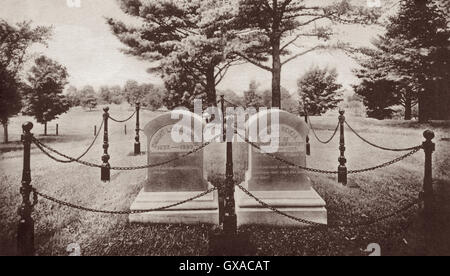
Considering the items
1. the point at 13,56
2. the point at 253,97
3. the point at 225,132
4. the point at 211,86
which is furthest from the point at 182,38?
the point at 13,56

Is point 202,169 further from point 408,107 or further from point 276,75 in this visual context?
point 408,107

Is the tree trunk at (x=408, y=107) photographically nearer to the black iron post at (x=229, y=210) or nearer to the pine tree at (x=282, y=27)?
the pine tree at (x=282, y=27)

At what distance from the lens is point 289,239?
424 centimetres

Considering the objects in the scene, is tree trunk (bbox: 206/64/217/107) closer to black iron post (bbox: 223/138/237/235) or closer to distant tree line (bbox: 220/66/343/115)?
distant tree line (bbox: 220/66/343/115)

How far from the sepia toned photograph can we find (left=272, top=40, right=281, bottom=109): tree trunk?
0.04 m

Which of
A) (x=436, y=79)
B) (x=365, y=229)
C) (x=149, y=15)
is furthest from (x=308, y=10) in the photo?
(x=365, y=229)

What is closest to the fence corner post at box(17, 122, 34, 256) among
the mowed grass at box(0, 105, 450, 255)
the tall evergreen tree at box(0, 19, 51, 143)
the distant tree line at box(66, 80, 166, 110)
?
the mowed grass at box(0, 105, 450, 255)

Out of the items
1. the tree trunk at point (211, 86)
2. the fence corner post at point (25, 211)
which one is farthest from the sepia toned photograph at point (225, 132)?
the tree trunk at point (211, 86)

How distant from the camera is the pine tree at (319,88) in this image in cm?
1077

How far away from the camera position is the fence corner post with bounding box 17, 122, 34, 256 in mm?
3660

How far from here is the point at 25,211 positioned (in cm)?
366

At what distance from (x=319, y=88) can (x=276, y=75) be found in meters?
1.74

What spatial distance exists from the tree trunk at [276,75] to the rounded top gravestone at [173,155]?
4.85 meters
